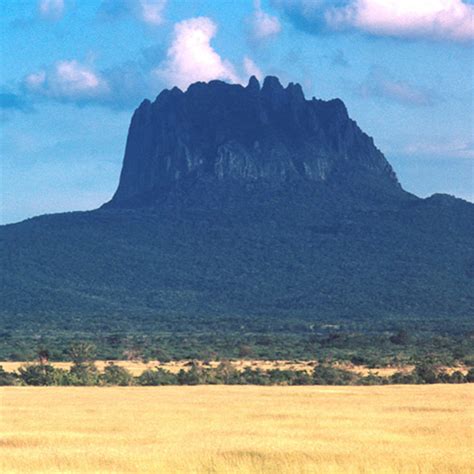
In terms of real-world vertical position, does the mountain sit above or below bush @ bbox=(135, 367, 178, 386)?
above

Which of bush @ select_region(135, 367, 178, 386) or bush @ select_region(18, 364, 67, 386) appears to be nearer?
bush @ select_region(18, 364, 67, 386)

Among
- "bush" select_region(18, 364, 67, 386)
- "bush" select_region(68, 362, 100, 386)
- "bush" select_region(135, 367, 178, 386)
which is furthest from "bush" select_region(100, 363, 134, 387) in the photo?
"bush" select_region(18, 364, 67, 386)

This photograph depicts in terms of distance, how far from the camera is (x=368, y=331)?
108875 mm

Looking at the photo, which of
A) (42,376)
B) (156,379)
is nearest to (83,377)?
(42,376)

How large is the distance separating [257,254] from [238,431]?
440 ft

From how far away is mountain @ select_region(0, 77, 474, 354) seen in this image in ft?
453

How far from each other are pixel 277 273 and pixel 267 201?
2603 cm

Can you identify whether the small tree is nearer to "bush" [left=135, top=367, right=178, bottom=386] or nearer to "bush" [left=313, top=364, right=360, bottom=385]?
"bush" [left=135, top=367, right=178, bottom=386]

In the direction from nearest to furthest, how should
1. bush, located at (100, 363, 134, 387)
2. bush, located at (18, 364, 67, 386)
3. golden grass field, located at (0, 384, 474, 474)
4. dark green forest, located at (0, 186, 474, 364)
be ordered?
golden grass field, located at (0, 384, 474, 474)
bush, located at (18, 364, 67, 386)
bush, located at (100, 363, 134, 387)
dark green forest, located at (0, 186, 474, 364)

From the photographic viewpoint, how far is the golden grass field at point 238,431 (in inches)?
843

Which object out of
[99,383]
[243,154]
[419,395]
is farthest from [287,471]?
[243,154]

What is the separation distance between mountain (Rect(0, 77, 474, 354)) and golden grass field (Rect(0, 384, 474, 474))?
76.4 m

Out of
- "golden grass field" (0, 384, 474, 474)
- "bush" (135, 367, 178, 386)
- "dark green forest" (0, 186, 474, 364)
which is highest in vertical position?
"dark green forest" (0, 186, 474, 364)

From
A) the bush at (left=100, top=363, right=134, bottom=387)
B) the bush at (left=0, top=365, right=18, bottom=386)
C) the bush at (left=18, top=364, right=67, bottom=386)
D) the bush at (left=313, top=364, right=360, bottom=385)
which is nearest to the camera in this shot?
the bush at (left=0, top=365, right=18, bottom=386)
